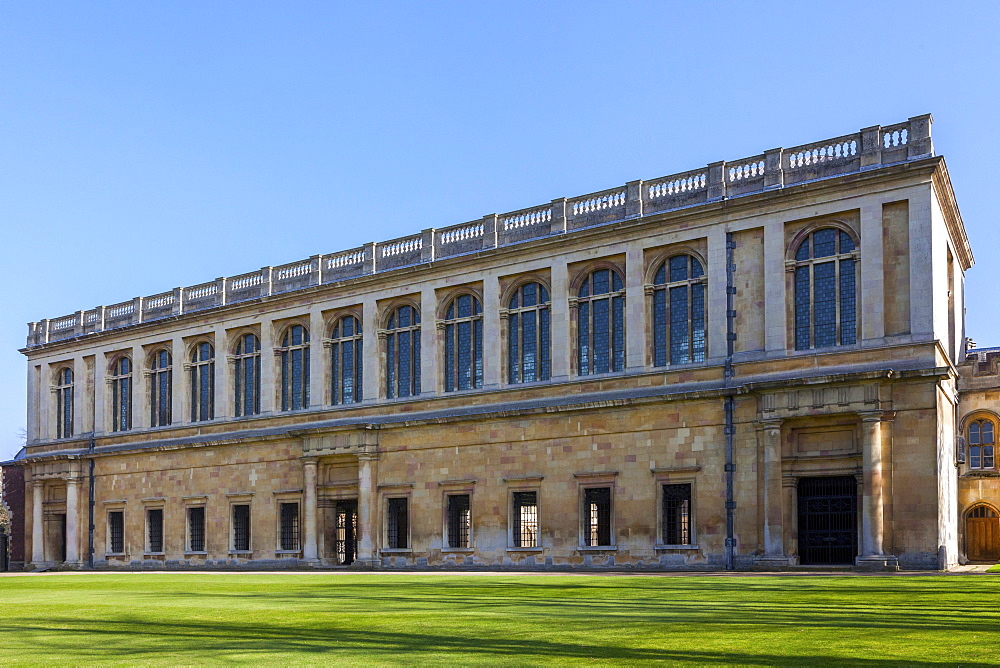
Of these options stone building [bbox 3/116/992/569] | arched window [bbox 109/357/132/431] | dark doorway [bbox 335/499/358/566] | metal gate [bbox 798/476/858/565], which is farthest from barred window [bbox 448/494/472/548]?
arched window [bbox 109/357/132/431]

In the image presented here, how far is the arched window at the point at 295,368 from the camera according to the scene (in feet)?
172

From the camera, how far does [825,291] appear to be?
37.5 metres

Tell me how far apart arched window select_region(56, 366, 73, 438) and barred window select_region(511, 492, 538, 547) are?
1233 inches

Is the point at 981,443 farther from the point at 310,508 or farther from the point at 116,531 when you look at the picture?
the point at 116,531

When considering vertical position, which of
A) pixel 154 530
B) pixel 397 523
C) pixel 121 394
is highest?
pixel 121 394

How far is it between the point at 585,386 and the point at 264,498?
1813cm

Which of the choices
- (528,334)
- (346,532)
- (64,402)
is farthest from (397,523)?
(64,402)

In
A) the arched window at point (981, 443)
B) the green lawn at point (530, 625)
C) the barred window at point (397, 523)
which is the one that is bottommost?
the barred window at point (397, 523)

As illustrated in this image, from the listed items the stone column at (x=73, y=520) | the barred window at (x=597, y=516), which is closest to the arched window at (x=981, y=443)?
the barred window at (x=597, y=516)

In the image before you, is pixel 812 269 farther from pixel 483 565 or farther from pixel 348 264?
pixel 348 264

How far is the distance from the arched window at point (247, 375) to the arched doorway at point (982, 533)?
3224 cm

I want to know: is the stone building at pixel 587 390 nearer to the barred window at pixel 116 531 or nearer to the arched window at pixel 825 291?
the arched window at pixel 825 291

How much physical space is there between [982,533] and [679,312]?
57.8 ft

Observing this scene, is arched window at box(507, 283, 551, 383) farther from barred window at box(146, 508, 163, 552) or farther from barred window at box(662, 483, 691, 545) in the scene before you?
barred window at box(146, 508, 163, 552)
